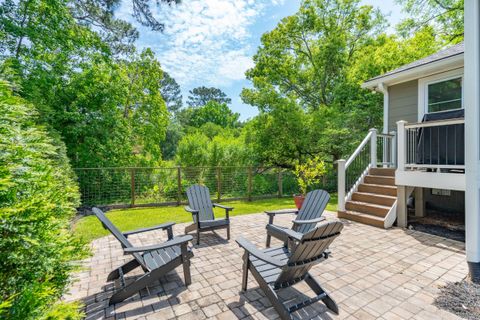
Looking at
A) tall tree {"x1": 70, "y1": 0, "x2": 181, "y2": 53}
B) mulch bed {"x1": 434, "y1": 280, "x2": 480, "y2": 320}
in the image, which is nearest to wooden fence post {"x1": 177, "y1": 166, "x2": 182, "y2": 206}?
tall tree {"x1": 70, "y1": 0, "x2": 181, "y2": 53}

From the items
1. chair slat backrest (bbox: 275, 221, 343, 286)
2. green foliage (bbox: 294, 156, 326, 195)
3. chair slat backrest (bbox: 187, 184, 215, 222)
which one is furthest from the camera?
green foliage (bbox: 294, 156, 326, 195)

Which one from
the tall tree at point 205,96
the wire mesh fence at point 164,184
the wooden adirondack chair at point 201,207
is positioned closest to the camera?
the wooden adirondack chair at point 201,207

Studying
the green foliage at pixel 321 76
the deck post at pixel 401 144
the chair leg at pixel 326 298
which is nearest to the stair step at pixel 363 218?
the deck post at pixel 401 144

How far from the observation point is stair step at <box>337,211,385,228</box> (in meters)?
5.44

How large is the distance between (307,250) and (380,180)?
17.1 ft

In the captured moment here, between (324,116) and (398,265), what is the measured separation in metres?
9.31

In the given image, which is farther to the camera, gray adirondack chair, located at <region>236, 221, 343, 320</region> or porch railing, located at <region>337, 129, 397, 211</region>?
→ porch railing, located at <region>337, 129, 397, 211</region>

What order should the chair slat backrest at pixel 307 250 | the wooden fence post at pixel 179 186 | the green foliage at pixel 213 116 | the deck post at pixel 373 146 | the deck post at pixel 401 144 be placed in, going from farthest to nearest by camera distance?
the green foliage at pixel 213 116, the wooden fence post at pixel 179 186, the deck post at pixel 373 146, the deck post at pixel 401 144, the chair slat backrest at pixel 307 250

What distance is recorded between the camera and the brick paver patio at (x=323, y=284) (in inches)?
97.9

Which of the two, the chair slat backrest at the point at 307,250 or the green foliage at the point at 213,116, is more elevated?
the green foliage at the point at 213,116

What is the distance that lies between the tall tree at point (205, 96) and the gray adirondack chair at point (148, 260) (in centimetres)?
3974

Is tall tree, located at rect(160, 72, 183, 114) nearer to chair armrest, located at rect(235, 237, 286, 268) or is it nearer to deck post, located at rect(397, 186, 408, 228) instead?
deck post, located at rect(397, 186, 408, 228)

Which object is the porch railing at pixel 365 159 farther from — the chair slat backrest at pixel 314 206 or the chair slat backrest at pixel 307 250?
the chair slat backrest at pixel 307 250

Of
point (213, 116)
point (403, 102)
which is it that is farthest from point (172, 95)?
point (403, 102)
